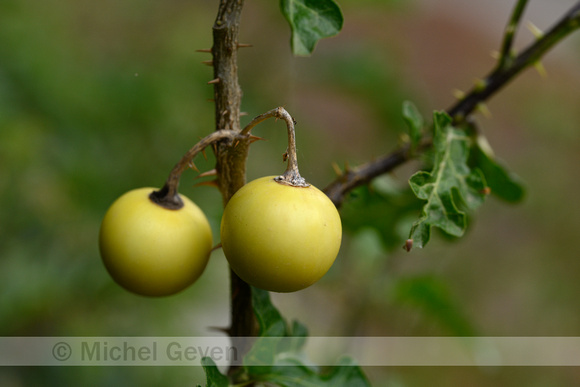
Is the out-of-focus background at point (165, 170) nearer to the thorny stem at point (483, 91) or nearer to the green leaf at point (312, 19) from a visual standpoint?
the thorny stem at point (483, 91)

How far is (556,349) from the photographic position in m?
4.32

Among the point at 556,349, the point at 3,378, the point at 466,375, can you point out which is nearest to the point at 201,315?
the point at 3,378

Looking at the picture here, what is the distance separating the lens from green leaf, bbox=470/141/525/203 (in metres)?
1.32

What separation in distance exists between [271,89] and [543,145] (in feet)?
8.73

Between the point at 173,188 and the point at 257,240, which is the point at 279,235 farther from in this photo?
the point at 173,188

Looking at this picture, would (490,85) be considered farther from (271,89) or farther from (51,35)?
(51,35)

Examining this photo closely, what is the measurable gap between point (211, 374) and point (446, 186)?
0.57m

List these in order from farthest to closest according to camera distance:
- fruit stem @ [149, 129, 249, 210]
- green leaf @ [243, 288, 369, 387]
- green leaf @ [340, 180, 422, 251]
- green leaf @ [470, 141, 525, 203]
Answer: green leaf @ [340, 180, 422, 251], green leaf @ [470, 141, 525, 203], green leaf @ [243, 288, 369, 387], fruit stem @ [149, 129, 249, 210]

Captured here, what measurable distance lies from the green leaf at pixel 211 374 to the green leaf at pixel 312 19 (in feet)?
1.84

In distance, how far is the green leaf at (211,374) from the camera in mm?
887

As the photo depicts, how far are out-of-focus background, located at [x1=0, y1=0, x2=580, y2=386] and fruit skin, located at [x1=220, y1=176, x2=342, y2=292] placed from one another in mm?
270

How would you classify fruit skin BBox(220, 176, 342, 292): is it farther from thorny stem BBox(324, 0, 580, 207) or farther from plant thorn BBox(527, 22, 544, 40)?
plant thorn BBox(527, 22, 544, 40)

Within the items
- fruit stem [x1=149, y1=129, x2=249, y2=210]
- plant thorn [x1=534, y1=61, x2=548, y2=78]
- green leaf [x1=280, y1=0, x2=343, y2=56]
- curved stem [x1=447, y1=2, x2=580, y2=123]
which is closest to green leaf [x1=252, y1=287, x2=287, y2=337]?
fruit stem [x1=149, y1=129, x2=249, y2=210]

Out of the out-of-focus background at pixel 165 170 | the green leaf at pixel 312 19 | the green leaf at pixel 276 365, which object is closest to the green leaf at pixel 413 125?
the out-of-focus background at pixel 165 170
